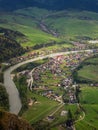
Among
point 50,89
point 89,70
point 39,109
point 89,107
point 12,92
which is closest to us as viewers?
point 39,109

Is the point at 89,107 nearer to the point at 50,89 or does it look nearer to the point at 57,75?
the point at 50,89

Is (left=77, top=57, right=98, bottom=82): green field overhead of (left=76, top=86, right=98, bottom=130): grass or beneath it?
beneath

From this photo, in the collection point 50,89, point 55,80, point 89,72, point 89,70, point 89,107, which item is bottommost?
point 89,70

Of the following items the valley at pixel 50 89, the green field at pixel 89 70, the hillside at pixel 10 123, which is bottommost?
the green field at pixel 89 70

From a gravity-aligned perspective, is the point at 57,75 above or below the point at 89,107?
below

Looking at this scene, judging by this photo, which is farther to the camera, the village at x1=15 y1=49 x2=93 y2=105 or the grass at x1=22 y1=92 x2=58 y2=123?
the village at x1=15 y1=49 x2=93 y2=105

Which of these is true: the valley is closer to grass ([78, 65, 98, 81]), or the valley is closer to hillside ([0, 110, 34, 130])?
grass ([78, 65, 98, 81])

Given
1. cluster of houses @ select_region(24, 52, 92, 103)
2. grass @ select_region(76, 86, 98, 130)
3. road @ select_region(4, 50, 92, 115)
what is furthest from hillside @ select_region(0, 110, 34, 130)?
cluster of houses @ select_region(24, 52, 92, 103)

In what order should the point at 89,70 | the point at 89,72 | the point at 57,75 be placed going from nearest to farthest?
the point at 57,75 → the point at 89,72 → the point at 89,70

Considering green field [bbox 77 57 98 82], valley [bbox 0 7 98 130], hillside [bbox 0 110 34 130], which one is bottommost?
green field [bbox 77 57 98 82]

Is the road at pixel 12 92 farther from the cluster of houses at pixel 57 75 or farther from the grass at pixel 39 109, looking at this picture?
the cluster of houses at pixel 57 75

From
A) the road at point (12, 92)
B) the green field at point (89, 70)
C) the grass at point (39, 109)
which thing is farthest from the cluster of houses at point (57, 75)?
the road at point (12, 92)

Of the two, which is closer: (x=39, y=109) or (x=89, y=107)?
(x=39, y=109)

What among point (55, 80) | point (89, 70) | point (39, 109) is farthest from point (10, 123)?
point (89, 70)
